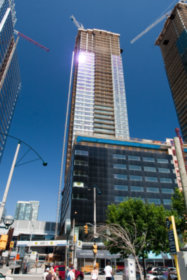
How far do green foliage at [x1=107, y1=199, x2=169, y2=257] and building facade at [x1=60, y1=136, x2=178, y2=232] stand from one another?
2902 centimetres

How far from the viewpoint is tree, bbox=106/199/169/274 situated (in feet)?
82.7

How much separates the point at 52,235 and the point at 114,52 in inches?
4819

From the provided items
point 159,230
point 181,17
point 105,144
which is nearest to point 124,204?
point 159,230

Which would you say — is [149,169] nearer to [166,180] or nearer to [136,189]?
[166,180]

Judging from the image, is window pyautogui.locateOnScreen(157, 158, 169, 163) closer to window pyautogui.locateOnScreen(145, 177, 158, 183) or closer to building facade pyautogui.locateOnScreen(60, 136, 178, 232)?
building facade pyautogui.locateOnScreen(60, 136, 178, 232)

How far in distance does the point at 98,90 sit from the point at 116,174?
64189 mm

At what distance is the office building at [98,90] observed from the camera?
99.8m

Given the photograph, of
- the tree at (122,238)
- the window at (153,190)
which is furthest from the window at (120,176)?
the tree at (122,238)

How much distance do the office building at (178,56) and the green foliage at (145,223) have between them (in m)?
105

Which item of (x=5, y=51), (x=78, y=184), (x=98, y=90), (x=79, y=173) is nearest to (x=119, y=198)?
(x=78, y=184)

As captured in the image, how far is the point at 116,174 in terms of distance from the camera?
212 feet

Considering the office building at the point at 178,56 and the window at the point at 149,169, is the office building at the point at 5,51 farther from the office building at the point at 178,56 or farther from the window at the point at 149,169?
the office building at the point at 178,56

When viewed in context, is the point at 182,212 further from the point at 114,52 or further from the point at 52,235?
the point at 114,52

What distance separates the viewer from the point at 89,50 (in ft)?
427
